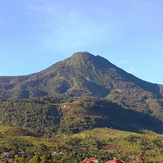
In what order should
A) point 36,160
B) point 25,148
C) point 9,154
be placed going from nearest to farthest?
1. point 36,160
2. point 9,154
3. point 25,148

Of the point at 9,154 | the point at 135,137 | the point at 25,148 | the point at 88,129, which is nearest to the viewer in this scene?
the point at 9,154

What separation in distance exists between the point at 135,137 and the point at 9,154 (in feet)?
244

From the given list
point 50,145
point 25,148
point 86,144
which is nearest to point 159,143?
point 86,144

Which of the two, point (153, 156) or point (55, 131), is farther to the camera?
point (55, 131)

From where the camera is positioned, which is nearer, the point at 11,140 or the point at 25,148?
the point at 25,148

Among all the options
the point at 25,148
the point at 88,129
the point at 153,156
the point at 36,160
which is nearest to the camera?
the point at 36,160

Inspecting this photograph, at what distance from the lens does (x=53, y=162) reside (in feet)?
263

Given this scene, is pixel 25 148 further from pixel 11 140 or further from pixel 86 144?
pixel 86 144

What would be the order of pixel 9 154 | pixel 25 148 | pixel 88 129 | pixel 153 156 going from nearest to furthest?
pixel 9 154 < pixel 25 148 < pixel 153 156 < pixel 88 129

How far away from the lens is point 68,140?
16300cm

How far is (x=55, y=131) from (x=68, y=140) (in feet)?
117

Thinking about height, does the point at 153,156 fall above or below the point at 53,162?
below

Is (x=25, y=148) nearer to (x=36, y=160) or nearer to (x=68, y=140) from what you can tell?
(x=68, y=140)

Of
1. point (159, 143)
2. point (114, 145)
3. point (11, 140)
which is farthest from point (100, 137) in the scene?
point (11, 140)
